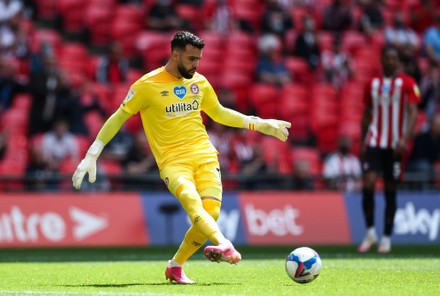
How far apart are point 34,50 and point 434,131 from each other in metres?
8.09

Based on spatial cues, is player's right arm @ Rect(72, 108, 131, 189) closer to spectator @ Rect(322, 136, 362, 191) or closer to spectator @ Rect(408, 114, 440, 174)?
spectator @ Rect(322, 136, 362, 191)

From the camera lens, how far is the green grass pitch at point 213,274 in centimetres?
851

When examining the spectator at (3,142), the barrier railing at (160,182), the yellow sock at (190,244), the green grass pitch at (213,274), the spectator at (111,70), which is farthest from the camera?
the spectator at (111,70)

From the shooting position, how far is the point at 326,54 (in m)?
23.6

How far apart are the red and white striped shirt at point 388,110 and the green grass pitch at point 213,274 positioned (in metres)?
1.64

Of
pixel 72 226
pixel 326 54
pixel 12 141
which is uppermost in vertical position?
Result: pixel 326 54

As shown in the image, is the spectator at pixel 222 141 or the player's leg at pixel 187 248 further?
the spectator at pixel 222 141

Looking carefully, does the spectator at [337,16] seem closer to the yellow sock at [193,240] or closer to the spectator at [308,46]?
the spectator at [308,46]

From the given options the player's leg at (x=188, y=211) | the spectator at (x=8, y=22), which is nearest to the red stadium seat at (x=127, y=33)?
the spectator at (x=8, y=22)

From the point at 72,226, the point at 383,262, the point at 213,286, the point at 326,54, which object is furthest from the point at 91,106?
the point at 213,286

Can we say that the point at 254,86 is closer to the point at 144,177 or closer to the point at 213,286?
the point at 144,177

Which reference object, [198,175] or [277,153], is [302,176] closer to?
[277,153]

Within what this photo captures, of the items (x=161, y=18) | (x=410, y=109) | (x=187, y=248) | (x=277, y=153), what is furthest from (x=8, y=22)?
(x=187, y=248)

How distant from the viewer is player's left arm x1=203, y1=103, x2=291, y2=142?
9.65 m
